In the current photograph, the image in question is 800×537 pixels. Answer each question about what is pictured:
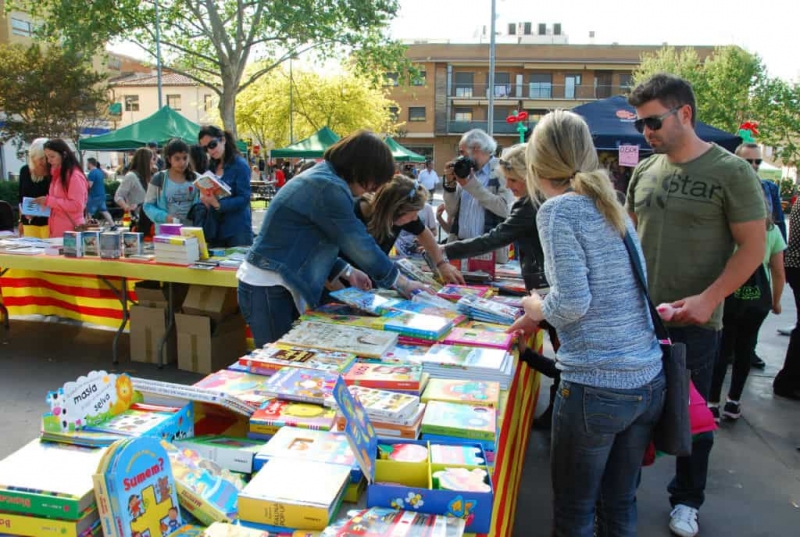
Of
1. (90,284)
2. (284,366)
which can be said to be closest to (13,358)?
(90,284)

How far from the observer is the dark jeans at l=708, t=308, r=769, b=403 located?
147 inches

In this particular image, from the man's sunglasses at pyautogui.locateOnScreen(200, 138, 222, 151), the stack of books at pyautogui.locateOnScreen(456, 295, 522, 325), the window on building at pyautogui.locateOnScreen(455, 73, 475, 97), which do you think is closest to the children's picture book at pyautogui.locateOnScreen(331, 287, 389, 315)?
the stack of books at pyautogui.locateOnScreen(456, 295, 522, 325)

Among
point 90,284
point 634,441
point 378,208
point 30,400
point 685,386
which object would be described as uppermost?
point 378,208

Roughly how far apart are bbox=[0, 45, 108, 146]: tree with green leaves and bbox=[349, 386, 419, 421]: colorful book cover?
23.2 metres

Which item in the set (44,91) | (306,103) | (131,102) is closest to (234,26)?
(44,91)

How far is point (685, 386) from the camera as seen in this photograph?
173 cm

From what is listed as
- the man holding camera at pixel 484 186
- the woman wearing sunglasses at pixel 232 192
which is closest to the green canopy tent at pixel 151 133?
the woman wearing sunglasses at pixel 232 192

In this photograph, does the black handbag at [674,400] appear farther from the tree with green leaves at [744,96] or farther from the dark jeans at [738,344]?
the tree with green leaves at [744,96]

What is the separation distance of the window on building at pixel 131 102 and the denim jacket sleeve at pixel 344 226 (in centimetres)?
5135

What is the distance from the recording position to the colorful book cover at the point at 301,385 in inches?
70.4

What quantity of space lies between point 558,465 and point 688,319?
2.70ft

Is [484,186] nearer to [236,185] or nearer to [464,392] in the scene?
[236,185]

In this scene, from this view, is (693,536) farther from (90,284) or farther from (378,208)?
(90,284)

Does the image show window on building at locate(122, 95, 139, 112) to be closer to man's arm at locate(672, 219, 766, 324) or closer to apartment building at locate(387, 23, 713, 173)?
apartment building at locate(387, 23, 713, 173)
